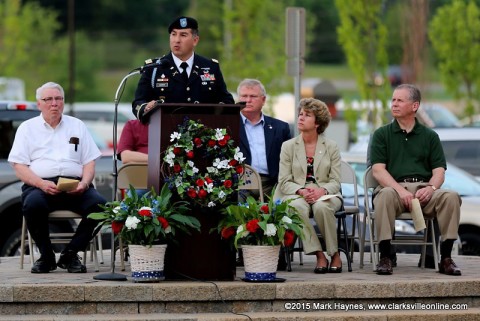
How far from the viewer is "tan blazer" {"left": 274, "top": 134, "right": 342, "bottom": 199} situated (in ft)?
39.9

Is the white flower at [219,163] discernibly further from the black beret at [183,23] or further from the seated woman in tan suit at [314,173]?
the black beret at [183,23]

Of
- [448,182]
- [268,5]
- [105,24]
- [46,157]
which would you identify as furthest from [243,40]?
[105,24]

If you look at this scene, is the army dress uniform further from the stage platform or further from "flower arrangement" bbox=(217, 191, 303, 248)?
the stage platform

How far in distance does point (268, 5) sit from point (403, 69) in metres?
5.49

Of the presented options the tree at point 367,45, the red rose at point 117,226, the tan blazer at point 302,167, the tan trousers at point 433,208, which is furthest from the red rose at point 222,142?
the tree at point 367,45

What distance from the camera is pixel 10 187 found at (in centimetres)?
1456

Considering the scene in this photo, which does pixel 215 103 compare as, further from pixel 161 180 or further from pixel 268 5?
pixel 268 5

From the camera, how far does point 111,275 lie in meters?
11.0

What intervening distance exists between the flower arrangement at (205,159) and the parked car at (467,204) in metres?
4.89

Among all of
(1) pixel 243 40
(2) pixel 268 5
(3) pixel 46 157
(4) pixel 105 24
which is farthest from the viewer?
(4) pixel 105 24

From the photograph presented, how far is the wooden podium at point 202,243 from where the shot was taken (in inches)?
428

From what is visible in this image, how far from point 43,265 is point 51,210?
513mm

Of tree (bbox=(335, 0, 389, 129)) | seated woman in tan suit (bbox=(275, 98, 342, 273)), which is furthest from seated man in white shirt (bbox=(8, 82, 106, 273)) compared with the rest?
tree (bbox=(335, 0, 389, 129))

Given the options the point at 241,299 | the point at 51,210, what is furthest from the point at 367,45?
the point at 241,299
